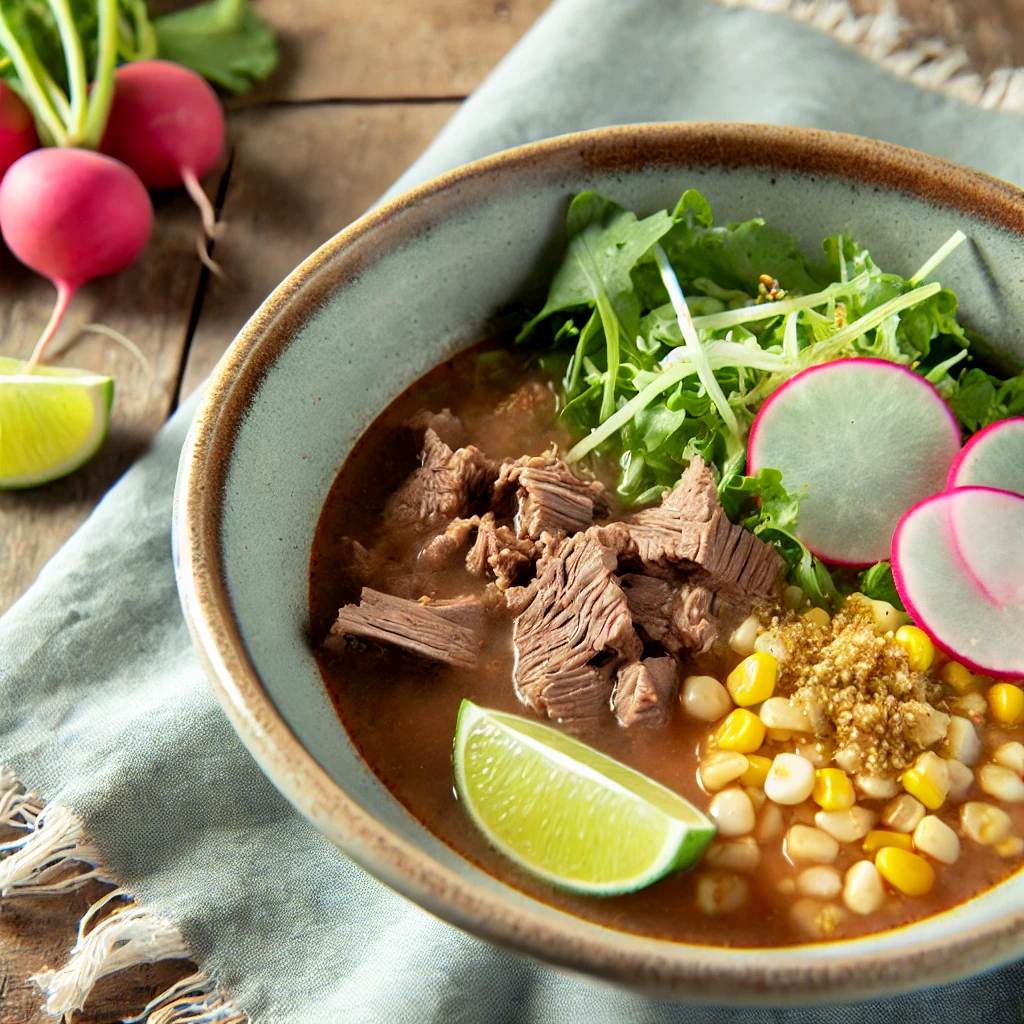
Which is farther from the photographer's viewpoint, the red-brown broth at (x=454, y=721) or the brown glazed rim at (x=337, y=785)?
the red-brown broth at (x=454, y=721)

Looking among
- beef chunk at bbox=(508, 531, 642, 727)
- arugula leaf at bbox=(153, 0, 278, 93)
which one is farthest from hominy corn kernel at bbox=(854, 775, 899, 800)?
arugula leaf at bbox=(153, 0, 278, 93)

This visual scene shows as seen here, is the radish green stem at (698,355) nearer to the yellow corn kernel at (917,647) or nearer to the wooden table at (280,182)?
the yellow corn kernel at (917,647)

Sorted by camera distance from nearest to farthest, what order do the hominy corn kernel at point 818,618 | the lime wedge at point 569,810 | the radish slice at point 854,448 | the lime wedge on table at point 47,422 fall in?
the lime wedge at point 569,810 → the hominy corn kernel at point 818,618 → the radish slice at point 854,448 → the lime wedge on table at point 47,422

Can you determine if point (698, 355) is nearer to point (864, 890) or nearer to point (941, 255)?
point (941, 255)

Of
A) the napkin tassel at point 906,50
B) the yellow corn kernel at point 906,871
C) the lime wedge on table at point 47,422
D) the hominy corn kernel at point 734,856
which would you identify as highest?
the napkin tassel at point 906,50

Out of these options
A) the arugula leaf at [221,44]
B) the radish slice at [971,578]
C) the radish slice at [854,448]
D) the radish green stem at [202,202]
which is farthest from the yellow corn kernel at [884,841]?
the arugula leaf at [221,44]

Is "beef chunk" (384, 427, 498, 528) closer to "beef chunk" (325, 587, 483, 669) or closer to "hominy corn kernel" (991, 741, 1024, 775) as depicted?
"beef chunk" (325, 587, 483, 669)
